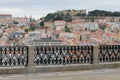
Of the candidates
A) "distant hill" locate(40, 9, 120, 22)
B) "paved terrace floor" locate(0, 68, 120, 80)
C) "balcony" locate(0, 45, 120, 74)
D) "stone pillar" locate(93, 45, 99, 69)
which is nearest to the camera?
"paved terrace floor" locate(0, 68, 120, 80)

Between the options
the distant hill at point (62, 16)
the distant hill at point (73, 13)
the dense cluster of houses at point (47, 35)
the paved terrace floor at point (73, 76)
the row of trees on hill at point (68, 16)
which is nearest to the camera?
the paved terrace floor at point (73, 76)

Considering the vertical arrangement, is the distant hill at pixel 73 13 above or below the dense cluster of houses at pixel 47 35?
above

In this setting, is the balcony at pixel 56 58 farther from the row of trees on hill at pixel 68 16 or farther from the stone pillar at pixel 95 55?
the row of trees on hill at pixel 68 16

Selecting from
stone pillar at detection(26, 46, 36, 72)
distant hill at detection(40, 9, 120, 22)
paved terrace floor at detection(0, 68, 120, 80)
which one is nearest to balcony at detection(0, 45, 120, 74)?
stone pillar at detection(26, 46, 36, 72)

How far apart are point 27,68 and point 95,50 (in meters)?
3.37

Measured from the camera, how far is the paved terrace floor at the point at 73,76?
1301cm

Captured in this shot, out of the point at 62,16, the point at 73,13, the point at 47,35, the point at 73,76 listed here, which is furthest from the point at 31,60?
the point at 73,13

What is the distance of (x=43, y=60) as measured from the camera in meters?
15.0

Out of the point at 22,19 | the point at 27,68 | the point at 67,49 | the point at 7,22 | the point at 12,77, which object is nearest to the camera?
the point at 12,77

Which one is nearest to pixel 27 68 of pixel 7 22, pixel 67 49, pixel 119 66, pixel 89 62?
pixel 67 49

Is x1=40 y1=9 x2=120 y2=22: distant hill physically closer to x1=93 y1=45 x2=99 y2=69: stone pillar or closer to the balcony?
the balcony

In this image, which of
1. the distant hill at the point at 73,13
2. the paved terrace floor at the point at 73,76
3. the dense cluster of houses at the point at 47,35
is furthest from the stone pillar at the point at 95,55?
the distant hill at the point at 73,13

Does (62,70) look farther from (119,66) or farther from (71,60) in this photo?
(119,66)

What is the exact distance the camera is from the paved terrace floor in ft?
42.7
